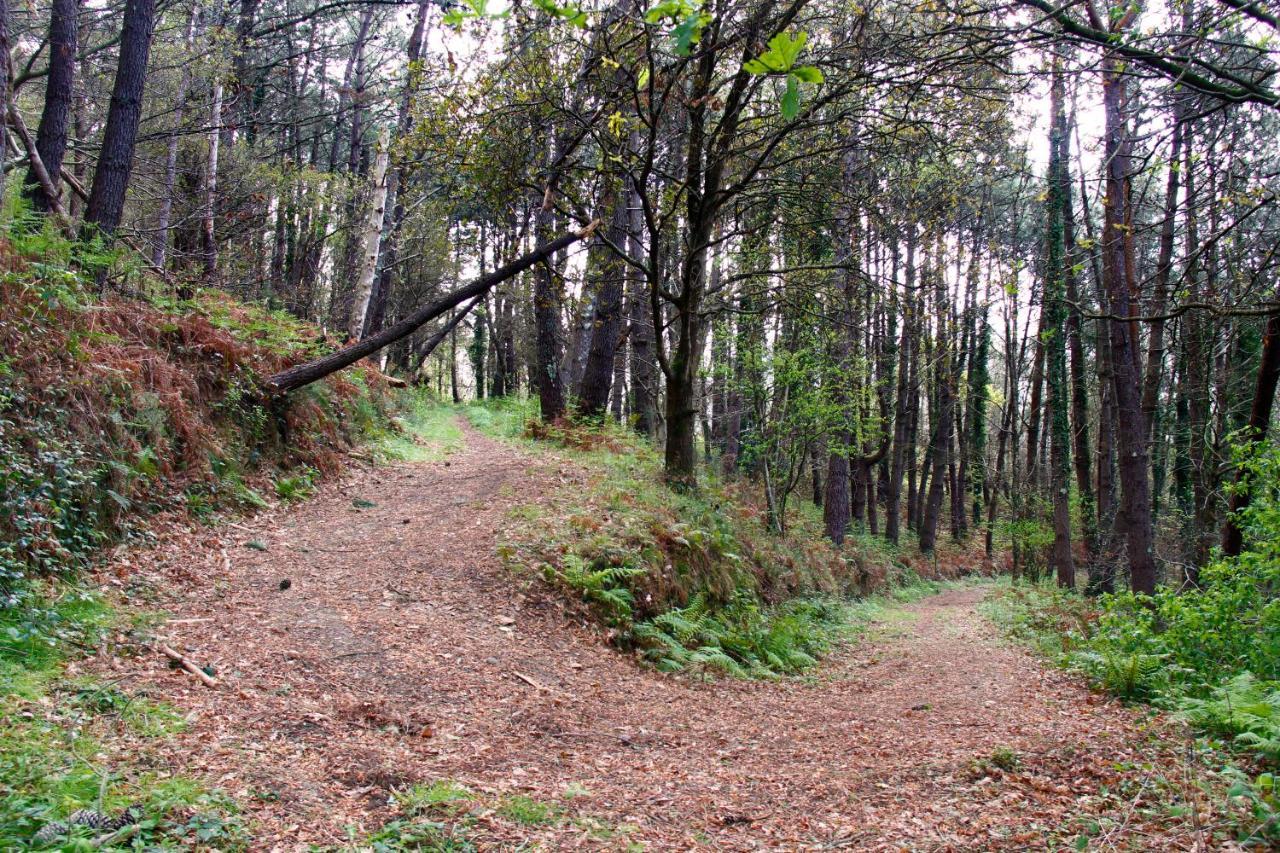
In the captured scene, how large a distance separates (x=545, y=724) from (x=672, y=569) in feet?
10.6

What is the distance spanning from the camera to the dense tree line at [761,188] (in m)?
5.34

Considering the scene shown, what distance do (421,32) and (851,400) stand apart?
1139 cm

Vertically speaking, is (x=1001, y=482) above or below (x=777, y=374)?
below

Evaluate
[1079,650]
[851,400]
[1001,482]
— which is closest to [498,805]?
[1079,650]

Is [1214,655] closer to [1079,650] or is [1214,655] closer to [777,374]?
[1079,650]

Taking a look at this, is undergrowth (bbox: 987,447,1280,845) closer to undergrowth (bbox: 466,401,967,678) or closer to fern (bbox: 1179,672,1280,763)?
fern (bbox: 1179,672,1280,763)

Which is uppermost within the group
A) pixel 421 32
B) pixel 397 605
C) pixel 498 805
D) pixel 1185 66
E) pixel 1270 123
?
pixel 421 32

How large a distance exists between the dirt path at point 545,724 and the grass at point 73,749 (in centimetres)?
18

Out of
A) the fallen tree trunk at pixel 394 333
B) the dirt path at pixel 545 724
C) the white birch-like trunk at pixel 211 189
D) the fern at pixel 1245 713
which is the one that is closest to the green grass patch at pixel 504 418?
the fallen tree trunk at pixel 394 333

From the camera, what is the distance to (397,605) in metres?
5.86

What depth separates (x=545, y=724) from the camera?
15.0 feet

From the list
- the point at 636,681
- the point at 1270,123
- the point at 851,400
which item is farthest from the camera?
the point at 851,400

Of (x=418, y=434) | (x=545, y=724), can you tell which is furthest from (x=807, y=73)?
(x=418, y=434)

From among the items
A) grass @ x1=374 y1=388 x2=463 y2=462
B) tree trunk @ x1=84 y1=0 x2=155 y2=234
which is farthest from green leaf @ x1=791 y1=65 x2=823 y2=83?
grass @ x1=374 y1=388 x2=463 y2=462
